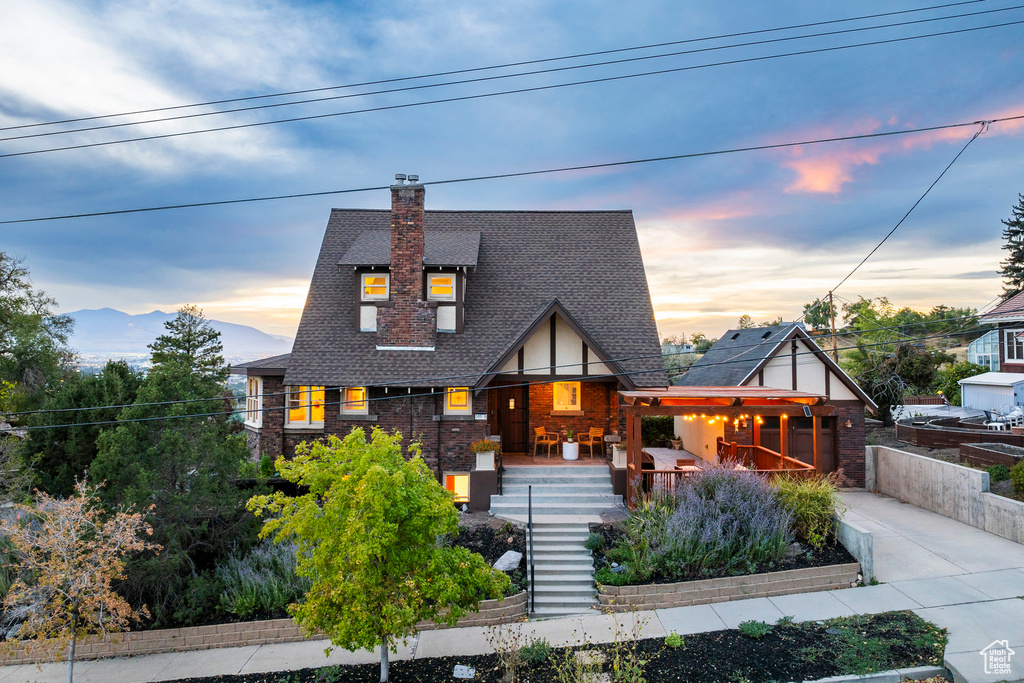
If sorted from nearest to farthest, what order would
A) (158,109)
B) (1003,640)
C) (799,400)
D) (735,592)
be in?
(1003,640)
(735,592)
(158,109)
(799,400)

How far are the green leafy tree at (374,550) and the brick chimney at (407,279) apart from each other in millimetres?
9022

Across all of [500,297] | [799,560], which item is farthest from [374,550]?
[500,297]

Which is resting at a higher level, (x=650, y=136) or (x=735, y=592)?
(x=650, y=136)

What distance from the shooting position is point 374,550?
6.41 m

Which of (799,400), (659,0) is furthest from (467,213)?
(799,400)

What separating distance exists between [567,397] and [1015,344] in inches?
1038

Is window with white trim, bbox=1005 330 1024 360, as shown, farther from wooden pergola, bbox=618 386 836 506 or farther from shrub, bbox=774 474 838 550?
shrub, bbox=774 474 838 550

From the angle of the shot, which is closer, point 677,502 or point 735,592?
point 735,592

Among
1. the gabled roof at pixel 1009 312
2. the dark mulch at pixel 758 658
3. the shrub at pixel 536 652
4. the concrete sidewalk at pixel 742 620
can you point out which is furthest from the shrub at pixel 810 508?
the gabled roof at pixel 1009 312

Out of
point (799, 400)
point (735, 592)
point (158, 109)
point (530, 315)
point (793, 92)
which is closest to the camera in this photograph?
point (735, 592)

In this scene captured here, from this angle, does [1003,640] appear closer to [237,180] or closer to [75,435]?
[75,435]

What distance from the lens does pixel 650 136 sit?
18391 millimetres

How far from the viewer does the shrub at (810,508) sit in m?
11.1

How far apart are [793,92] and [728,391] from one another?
30.9 ft
